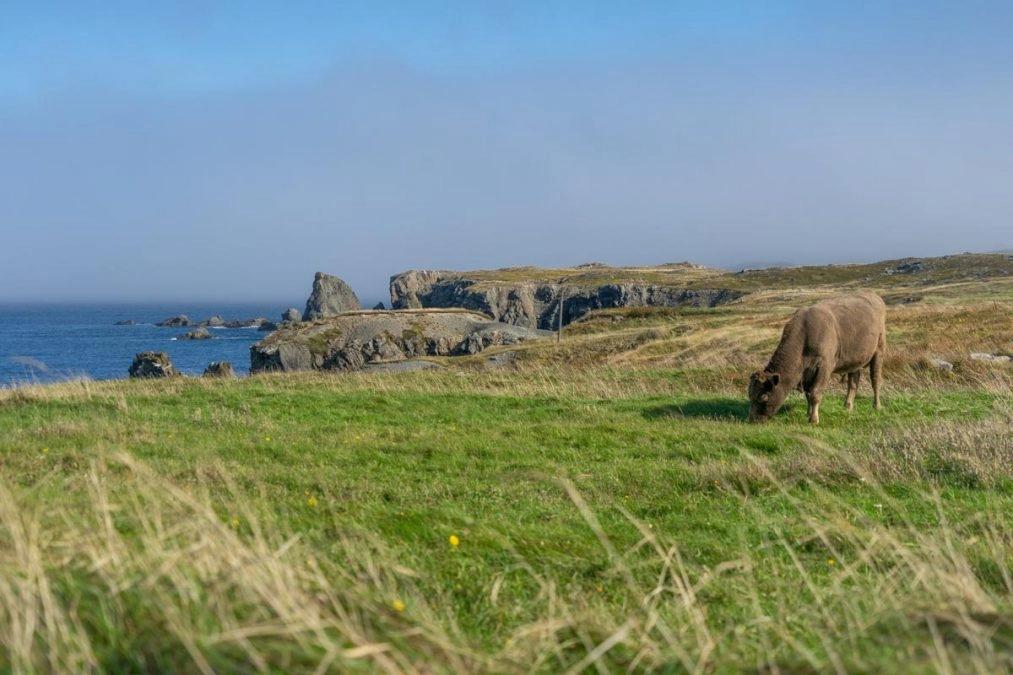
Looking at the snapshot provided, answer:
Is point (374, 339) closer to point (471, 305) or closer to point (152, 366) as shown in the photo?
point (152, 366)

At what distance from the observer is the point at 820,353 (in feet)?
63.3

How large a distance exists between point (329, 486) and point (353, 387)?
511 inches

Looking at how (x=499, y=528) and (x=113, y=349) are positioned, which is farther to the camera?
(x=113, y=349)

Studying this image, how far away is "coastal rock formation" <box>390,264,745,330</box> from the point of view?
11294cm

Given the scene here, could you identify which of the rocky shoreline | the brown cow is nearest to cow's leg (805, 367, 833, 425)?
the brown cow

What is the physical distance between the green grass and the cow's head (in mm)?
361

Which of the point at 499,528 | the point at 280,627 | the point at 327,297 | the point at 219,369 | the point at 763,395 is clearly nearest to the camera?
the point at 280,627

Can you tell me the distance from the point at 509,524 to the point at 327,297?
135376 millimetres

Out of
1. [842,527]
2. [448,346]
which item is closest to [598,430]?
[842,527]

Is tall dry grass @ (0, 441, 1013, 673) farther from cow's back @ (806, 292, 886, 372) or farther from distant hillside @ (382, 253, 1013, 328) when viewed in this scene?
distant hillside @ (382, 253, 1013, 328)

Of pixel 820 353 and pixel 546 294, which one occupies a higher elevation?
pixel 820 353

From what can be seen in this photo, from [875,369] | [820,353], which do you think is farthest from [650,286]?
[820,353]

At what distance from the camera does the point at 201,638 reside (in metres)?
3.23

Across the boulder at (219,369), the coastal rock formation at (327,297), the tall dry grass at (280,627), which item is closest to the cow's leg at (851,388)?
the tall dry grass at (280,627)
